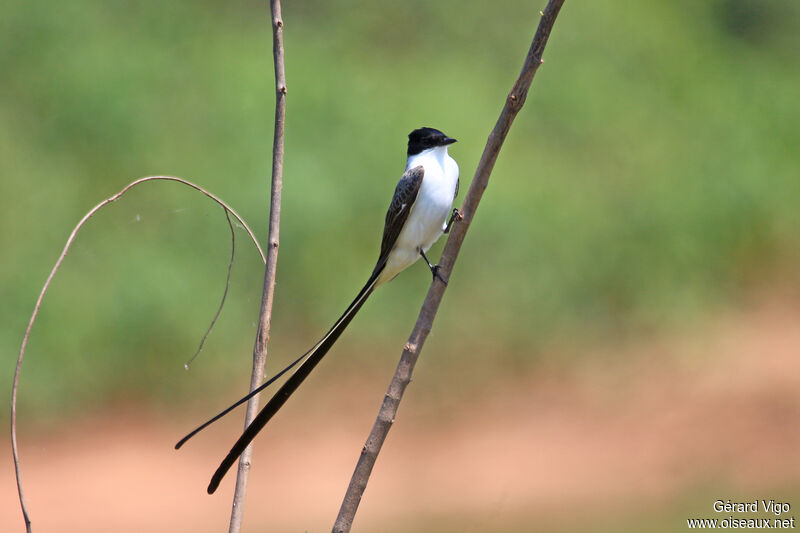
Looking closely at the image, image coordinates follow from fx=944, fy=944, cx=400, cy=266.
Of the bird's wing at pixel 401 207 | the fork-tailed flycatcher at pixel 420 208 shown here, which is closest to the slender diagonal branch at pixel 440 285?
the fork-tailed flycatcher at pixel 420 208

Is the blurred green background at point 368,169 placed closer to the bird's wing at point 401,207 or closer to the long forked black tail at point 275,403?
the bird's wing at point 401,207

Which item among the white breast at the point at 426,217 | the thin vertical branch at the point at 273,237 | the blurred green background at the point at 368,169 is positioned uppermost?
the blurred green background at the point at 368,169

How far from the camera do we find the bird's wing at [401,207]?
3.06 meters

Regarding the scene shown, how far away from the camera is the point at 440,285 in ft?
6.31

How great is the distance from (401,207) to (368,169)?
4707 millimetres

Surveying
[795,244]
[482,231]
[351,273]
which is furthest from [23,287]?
[795,244]

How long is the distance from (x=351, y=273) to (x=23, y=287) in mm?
2323

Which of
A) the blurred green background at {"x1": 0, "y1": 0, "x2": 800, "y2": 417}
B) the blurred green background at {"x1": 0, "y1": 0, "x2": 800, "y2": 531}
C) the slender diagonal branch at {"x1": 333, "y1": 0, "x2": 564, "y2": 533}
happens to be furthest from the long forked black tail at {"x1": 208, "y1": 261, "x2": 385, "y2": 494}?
the blurred green background at {"x1": 0, "y1": 0, "x2": 800, "y2": 417}

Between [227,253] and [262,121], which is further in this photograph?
[262,121]

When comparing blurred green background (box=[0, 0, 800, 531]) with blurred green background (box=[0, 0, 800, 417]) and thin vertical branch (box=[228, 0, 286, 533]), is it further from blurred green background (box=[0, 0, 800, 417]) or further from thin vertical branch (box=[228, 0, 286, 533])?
thin vertical branch (box=[228, 0, 286, 533])

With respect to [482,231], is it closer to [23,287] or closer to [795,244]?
[795,244]

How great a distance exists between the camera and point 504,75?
9.02 metres

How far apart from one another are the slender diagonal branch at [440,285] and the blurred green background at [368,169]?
4631 millimetres

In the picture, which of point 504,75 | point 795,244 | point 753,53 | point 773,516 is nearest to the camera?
point 773,516
